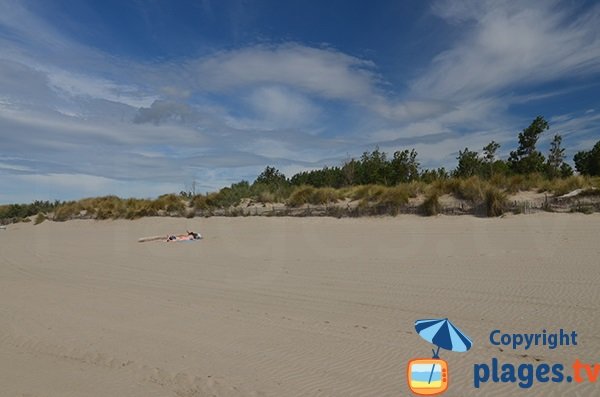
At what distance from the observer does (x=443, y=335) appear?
475 cm

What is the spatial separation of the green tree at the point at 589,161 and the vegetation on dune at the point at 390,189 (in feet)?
0.21

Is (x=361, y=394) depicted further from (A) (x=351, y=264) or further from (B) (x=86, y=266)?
(B) (x=86, y=266)

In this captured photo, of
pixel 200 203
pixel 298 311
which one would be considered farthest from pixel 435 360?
pixel 200 203

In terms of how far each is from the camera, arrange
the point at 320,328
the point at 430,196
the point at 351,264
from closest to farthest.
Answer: the point at 320,328, the point at 351,264, the point at 430,196

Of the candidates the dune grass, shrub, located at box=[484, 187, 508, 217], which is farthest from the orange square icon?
the dune grass

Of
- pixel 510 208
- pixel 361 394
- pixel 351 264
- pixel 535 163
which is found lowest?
pixel 361 394

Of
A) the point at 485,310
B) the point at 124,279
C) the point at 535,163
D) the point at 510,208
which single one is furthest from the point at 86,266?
the point at 535,163

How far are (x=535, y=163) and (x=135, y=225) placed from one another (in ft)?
69.9

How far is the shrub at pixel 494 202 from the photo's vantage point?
Result: 1264cm

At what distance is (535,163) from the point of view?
2569 cm

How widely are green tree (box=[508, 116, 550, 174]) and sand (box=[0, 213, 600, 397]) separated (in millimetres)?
15756

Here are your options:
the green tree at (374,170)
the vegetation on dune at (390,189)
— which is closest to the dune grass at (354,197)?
the vegetation on dune at (390,189)

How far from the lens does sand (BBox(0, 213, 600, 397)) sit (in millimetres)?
4055

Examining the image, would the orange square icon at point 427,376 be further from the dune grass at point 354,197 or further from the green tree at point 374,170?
the green tree at point 374,170
